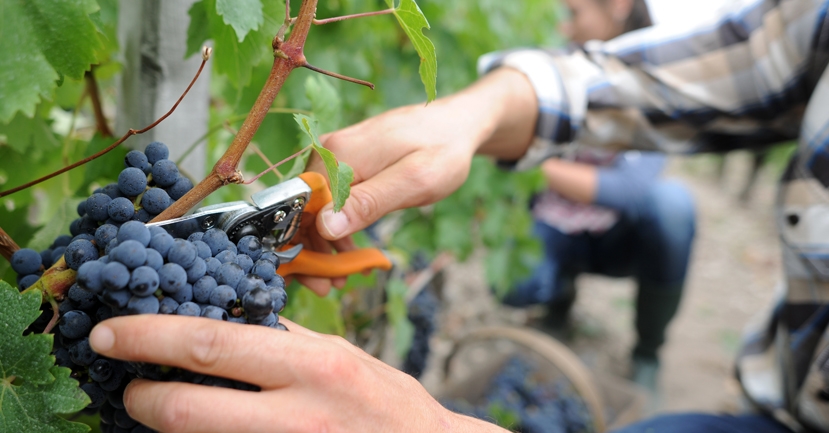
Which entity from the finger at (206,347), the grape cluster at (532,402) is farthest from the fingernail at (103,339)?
the grape cluster at (532,402)

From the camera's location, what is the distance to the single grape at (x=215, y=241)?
61 cm

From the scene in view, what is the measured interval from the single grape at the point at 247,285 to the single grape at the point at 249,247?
76 mm

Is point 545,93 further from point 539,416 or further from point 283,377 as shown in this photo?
point 539,416

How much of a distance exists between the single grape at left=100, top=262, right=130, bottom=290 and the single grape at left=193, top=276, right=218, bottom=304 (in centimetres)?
6

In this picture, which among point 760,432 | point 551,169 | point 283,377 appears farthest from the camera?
point 551,169

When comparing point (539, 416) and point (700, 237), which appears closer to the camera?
point (539, 416)

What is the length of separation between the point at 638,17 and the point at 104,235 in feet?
11.1

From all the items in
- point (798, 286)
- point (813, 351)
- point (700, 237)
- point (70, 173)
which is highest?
point (70, 173)

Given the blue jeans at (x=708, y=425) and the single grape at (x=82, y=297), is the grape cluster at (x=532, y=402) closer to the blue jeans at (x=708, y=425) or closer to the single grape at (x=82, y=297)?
the blue jeans at (x=708, y=425)

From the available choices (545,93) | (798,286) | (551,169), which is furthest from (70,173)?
(551,169)

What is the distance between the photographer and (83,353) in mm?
575

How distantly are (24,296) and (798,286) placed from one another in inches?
60.0

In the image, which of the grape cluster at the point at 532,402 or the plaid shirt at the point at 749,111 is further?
the grape cluster at the point at 532,402

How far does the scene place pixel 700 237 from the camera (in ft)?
21.4
